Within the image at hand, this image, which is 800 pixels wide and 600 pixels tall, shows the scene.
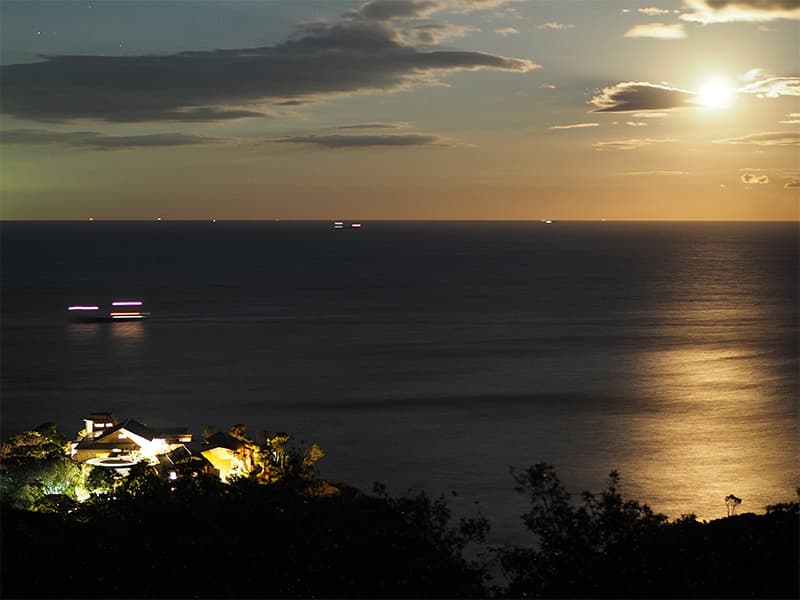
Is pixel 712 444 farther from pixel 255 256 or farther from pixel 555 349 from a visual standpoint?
pixel 255 256

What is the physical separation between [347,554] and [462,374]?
38004mm

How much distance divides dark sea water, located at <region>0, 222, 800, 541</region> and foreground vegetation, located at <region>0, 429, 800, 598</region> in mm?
11506

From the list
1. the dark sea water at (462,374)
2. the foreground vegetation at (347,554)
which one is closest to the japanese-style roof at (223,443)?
the dark sea water at (462,374)

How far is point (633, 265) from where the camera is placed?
13662 cm

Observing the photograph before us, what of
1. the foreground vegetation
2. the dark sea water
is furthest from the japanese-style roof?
the foreground vegetation

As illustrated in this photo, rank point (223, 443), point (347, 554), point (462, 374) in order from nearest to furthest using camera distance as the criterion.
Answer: point (347, 554) → point (223, 443) → point (462, 374)

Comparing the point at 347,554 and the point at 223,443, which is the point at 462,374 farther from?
the point at 347,554

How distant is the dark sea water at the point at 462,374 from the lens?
114 ft

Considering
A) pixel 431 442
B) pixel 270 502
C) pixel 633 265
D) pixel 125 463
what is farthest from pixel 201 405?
pixel 633 265

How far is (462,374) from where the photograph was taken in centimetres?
5191

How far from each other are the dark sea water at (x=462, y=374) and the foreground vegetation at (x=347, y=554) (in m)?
11.5

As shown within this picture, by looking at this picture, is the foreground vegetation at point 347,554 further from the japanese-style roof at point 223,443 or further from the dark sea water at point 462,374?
the dark sea water at point 462,374

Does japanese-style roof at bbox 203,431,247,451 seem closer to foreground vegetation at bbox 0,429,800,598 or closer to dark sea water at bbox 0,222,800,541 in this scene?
dark sea water at bbox 0,222,800,541

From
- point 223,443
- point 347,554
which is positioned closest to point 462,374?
point 223,443
